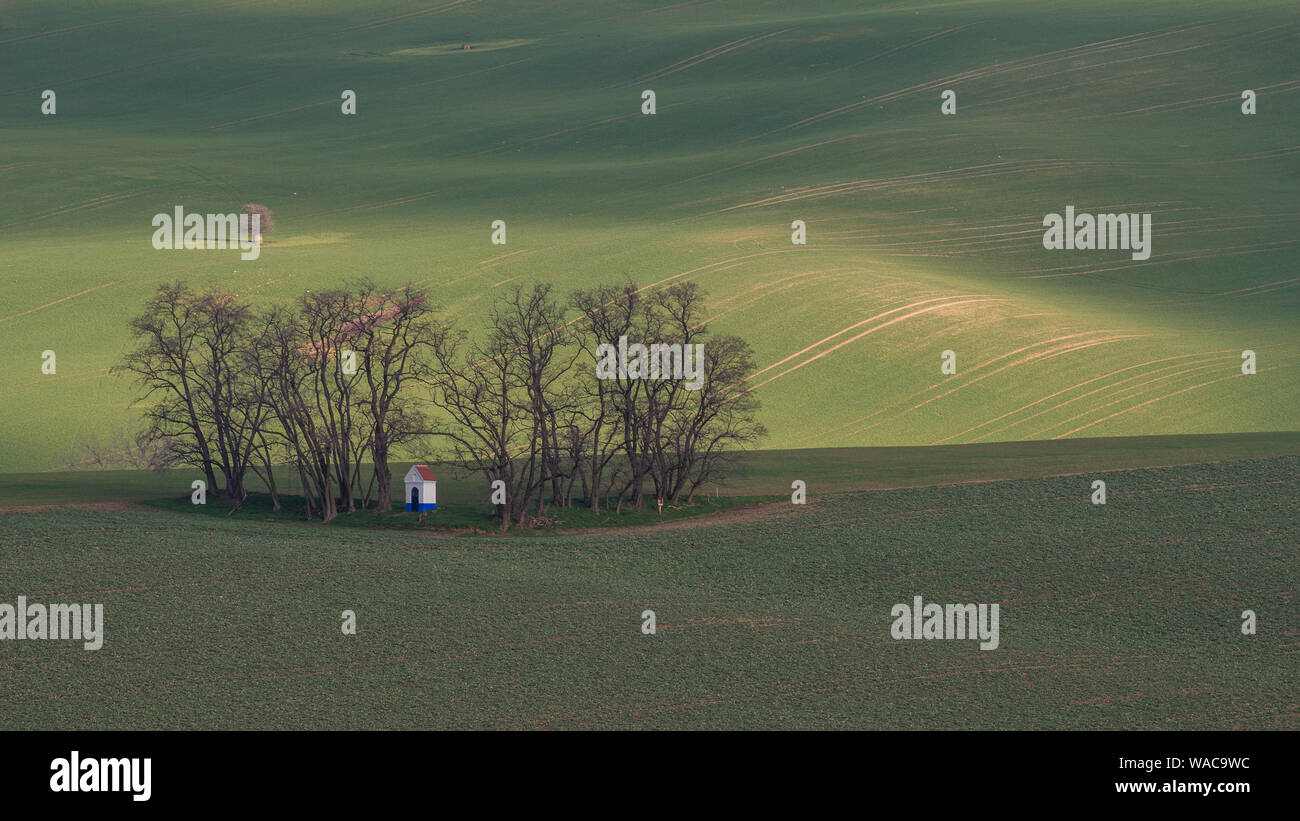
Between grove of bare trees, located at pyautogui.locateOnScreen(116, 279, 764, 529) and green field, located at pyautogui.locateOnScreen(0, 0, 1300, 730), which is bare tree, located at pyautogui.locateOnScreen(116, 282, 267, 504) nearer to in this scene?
grove of bare trees, located at pyautogui.locateOnScreen(116, 279, 764, 529)

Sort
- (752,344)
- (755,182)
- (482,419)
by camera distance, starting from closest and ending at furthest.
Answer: (482,419), (752,344), (755,182)

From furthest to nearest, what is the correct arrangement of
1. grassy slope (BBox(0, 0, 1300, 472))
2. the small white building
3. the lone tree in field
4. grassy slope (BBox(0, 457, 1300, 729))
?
the lone tree in field, grassy slope (BBox(0, 0, 1300, 472)), the small white building, grassy slope (BBox(0, 457, 1300, 729))

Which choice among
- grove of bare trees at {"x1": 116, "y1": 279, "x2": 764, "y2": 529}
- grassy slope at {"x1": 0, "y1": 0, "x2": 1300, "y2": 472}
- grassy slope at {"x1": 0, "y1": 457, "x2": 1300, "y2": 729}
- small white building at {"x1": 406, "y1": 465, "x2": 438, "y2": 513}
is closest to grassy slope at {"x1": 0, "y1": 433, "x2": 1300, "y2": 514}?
small white building at {"x1": 406, "y1": 465, "x2": 438, "y2": 513}

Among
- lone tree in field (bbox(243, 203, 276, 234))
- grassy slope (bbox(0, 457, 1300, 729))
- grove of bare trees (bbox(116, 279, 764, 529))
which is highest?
lone tree in field (bbox(243, 203, 276, 234))

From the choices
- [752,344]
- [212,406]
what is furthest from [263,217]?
[212,406]

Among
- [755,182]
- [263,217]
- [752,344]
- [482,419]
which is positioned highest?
[755,182]

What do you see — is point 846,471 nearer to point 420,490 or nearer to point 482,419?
point 482,419

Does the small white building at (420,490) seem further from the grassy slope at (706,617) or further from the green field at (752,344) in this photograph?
the grassy slope at (706,617)
